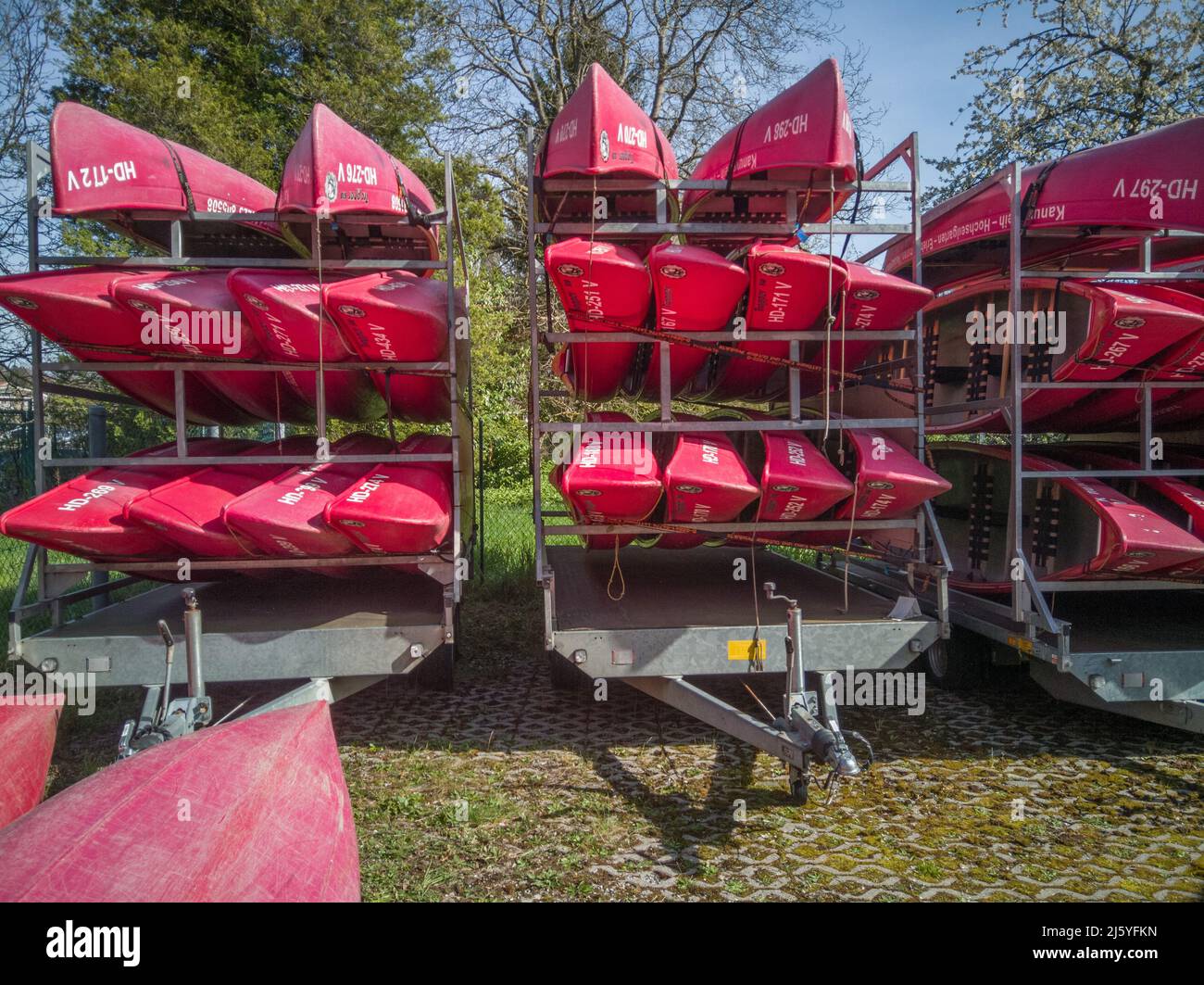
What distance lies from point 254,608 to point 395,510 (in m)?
1.48

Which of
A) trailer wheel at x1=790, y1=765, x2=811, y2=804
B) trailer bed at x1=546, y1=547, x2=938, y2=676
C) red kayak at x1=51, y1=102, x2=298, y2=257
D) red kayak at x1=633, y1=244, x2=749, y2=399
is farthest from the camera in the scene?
red kayak at x1=51, y1=102, x2=298, y2=257

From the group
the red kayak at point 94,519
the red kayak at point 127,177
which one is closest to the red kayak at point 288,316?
the red kayak at point 127,177

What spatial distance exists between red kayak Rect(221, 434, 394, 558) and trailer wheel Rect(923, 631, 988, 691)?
13.6ft

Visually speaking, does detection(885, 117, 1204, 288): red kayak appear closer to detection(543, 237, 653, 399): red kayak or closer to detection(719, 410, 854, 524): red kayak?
detection(719, 410, 854, 524): red kayak

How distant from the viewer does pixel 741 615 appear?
4.74 m

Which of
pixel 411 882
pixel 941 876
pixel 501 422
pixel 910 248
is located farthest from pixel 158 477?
pixel 501 422

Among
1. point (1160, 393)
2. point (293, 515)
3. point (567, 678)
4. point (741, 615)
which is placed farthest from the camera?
point (567, 678)

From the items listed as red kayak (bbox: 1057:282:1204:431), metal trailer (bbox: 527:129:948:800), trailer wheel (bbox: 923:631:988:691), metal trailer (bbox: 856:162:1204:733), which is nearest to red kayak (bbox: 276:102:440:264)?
metal trailer (bbox: 527:129:948:800)

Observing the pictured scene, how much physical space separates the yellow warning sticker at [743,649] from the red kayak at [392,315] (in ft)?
7.82

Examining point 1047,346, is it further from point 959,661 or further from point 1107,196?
point 959,661

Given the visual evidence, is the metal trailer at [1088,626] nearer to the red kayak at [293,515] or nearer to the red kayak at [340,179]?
the red kayak at [340,179]

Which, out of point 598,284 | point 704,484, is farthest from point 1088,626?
point 598,284

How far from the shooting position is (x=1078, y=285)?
4.71 metres

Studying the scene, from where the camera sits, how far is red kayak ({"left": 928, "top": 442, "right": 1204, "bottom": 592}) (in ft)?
14.1
